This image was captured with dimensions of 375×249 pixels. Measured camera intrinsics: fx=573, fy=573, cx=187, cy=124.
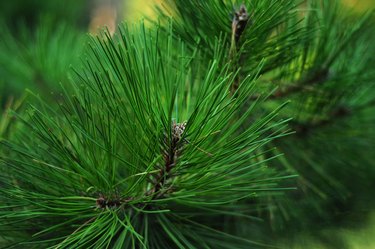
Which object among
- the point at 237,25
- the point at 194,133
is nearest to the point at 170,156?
the point at 194,133

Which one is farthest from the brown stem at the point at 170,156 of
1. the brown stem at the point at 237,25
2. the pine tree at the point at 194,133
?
the brown stem at the point at 237,25

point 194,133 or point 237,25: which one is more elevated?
point 237,25

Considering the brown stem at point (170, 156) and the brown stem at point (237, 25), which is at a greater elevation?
the brown stem at point (237, 25)

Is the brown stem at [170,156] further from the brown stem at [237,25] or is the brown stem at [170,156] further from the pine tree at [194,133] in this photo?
the brown stem at [237,25]

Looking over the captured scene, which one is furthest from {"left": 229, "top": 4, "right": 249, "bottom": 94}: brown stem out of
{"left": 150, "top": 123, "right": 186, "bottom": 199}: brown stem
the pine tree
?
{"left": 150, "top": 123, "right": 186, "bottom": 199}: brown stem

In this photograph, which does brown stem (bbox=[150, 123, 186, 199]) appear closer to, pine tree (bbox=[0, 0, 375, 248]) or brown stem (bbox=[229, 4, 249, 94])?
pine tree (bbox=[0, 0, 375, 248])

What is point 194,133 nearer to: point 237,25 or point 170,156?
point 170,156

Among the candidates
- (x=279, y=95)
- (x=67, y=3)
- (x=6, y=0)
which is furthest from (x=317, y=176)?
(x=6, y=0)

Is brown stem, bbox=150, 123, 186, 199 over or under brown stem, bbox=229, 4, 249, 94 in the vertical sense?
under

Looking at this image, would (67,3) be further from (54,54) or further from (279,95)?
(279,95)
